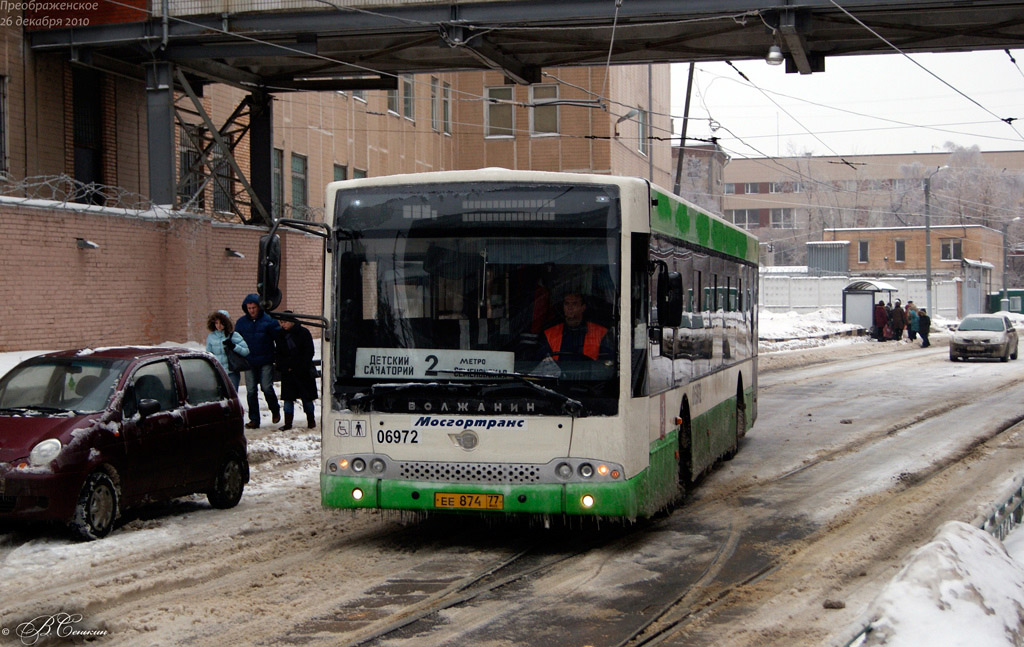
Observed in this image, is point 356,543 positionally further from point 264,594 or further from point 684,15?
point 684,15

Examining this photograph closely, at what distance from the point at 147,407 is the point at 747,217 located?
11574 centimetres

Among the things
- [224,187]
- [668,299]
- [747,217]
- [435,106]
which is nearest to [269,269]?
[668,299]

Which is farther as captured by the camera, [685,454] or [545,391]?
[685,454]

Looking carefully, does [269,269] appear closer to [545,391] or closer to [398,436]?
[398,436]

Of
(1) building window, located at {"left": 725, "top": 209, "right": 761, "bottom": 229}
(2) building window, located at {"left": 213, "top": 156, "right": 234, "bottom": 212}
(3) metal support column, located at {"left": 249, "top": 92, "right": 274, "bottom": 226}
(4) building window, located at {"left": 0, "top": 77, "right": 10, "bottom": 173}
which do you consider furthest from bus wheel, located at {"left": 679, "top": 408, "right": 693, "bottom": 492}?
(1) building window, located at {"left": 725, "top": 209, "right": 761, "bottom": 229}

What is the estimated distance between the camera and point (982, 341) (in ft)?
124

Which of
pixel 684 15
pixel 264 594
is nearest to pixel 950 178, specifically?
pixel 684 15

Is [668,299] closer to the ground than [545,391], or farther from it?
farther from it

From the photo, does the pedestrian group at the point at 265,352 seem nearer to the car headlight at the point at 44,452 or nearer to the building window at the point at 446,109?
the car headlight at the point at 44,452

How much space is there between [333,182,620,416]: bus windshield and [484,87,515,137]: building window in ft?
110

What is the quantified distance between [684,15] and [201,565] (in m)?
15.4

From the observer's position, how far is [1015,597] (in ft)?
20.7

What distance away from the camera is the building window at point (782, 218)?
120850 millimetres

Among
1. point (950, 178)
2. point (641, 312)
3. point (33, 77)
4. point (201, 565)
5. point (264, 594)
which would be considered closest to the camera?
point (264, 594)
